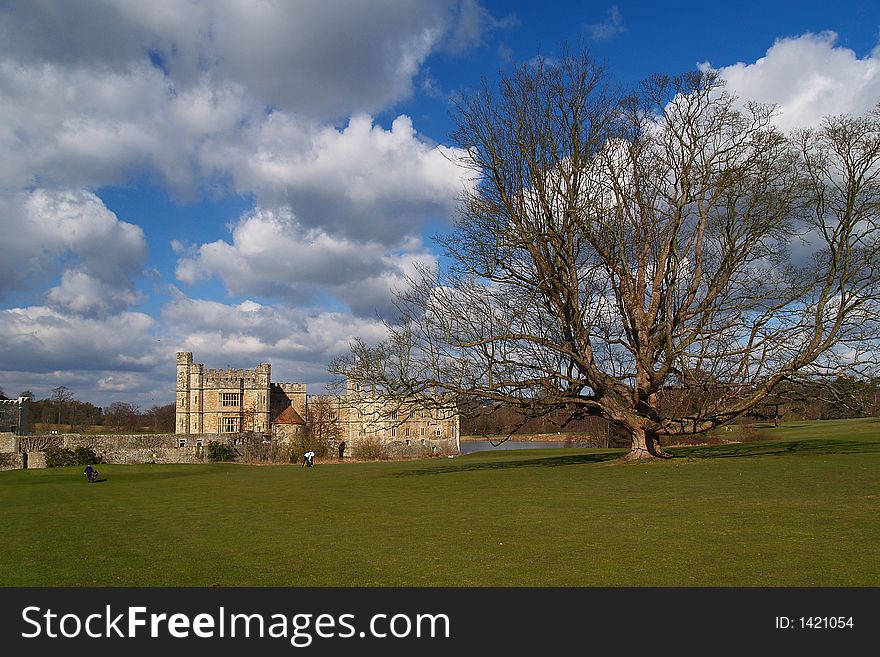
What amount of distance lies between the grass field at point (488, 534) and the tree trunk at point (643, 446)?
12.6 feet

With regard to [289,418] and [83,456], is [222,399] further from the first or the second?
[83,456]

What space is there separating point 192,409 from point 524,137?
58.6m

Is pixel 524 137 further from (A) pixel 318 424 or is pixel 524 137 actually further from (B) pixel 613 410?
(A) pixel 318 424

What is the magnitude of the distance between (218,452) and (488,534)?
45575 mm

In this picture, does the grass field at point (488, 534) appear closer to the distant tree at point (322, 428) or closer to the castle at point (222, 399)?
the distant tree at point (322, 428)

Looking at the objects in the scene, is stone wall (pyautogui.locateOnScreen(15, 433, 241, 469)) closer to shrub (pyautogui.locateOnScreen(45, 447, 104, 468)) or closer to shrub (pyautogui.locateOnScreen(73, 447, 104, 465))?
shrub (pyautogui.locateOnScreen(73, 447, 104, 465))

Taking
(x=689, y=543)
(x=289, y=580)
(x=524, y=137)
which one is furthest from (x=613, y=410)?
(x=289, y=580)

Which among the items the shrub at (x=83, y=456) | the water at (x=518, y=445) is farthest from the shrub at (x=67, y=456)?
the water at (x=518, y=445)

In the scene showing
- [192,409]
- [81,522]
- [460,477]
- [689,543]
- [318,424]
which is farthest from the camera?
[192,409]

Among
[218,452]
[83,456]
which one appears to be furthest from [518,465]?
[83,456]

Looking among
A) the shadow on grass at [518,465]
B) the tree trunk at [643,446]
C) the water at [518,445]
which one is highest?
the tree trunk at [643,446]

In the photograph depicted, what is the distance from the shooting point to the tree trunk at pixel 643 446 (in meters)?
25.8

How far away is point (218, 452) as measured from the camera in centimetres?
5291

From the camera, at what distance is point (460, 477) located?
998 inches
